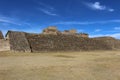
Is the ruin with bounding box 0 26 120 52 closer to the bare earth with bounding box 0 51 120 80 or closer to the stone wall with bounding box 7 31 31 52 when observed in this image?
the stone wall with bounding box 7 31 31 52

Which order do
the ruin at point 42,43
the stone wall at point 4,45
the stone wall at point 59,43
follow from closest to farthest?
the stone wall at point 4,45 < the ruin at point 42,43 < the stone wall at point 59,43

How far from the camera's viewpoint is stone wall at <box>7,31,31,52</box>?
25497 mm

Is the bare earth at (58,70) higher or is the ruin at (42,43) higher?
the ruin at (42,43)

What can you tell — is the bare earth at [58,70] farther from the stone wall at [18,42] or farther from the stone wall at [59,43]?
the stone wall at [59,43]

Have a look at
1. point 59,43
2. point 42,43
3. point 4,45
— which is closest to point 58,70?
point 4,45

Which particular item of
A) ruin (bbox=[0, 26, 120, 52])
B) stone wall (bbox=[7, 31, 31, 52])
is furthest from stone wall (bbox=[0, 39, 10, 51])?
stone wall (bbox=[7, 31, 31, 52])

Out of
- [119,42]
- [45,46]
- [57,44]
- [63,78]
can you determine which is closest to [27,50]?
[45,46]

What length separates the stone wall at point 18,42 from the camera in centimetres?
2550

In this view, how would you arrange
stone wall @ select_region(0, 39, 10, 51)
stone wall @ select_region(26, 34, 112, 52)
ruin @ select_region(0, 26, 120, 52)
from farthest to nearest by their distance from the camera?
stone wall @ select_region(26, 34, 112, 52) → ruin @ select_region(0, 26, 120, 52) → stone wall @ select_region(0, 39, 10, 51)

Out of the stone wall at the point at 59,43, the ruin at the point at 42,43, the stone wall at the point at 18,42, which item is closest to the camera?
the stone wall at the point at 18,42

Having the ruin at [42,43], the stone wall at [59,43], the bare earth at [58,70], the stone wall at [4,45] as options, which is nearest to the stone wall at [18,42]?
the ruin at [42,43]

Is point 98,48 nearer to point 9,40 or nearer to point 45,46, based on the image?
point 45,46

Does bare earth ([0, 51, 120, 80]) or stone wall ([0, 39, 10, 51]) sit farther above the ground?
stone wall ([0, 39, 10, 51])

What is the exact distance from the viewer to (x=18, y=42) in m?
27.3
